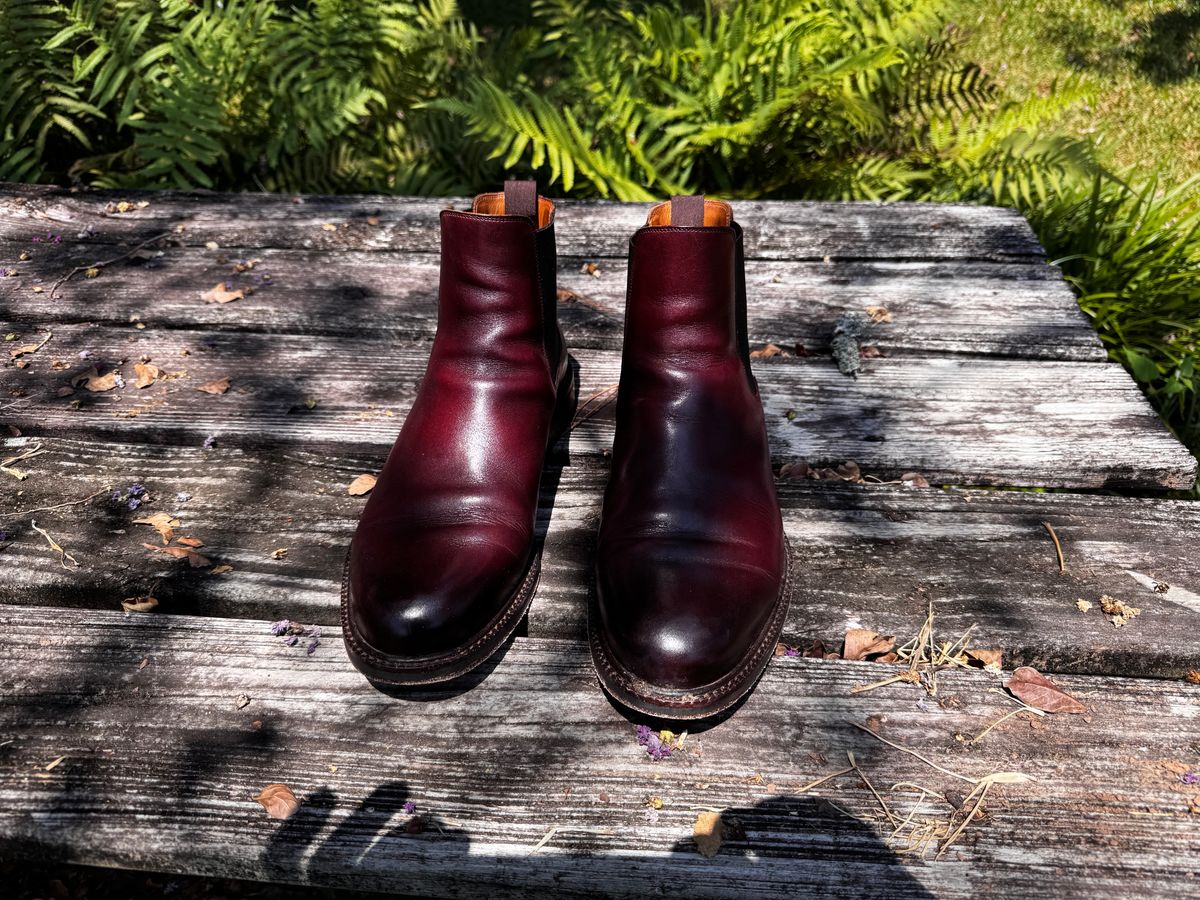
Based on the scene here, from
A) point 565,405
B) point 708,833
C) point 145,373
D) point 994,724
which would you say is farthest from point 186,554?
point 994,724

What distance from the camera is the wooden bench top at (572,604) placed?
123 cm

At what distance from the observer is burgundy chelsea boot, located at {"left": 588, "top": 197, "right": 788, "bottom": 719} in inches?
51.4

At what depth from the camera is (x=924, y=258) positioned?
8.54ft

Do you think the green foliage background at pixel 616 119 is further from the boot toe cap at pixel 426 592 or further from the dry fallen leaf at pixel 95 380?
the boot toe cap at pixel 426 592

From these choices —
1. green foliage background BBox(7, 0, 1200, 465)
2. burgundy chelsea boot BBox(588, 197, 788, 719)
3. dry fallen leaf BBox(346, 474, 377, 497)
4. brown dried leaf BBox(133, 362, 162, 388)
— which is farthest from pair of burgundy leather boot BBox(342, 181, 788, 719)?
green foliage background BBox(7, 0, 1200, 465)

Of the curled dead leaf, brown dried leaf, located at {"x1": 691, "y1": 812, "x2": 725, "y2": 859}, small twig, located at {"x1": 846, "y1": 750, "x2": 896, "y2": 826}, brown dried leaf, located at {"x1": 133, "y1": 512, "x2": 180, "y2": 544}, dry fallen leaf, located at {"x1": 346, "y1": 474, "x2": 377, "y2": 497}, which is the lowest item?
the curled dead leaf

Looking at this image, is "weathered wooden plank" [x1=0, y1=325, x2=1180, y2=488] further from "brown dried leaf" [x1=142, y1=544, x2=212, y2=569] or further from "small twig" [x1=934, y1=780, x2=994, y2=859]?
"small twig" [x1=934, y1=780, x2=994, y2=859]

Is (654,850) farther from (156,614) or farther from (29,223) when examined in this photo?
(29,223)

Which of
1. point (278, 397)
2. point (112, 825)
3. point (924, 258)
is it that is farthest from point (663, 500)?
point (924, 258)

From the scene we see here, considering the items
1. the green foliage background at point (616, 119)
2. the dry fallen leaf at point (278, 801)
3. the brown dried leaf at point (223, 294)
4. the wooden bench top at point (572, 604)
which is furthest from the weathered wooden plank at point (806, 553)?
the green foliage background at point (616, 119)

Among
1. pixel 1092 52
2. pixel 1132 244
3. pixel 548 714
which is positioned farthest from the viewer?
pixel 1092 52

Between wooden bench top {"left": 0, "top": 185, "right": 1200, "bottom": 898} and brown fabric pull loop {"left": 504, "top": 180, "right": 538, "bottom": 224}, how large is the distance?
0.62 m

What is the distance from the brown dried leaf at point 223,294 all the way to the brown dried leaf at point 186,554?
1.04 metres

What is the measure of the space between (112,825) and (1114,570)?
6.34ft
